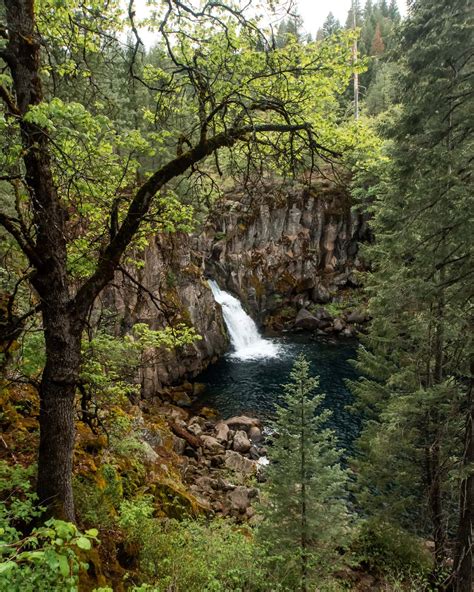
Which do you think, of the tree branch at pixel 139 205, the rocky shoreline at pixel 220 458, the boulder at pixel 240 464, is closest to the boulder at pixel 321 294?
the rocky shoreline at pixel 220 458

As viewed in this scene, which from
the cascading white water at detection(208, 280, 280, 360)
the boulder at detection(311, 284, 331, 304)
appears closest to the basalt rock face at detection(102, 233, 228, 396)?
the cascading white water at detection(208, 280, 280, 360)

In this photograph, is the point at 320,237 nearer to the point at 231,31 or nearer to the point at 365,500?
the point at 365,500

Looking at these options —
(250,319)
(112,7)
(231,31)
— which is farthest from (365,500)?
(250,319)

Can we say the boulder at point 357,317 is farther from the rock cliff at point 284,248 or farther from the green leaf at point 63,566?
the green leaf at point 63,566

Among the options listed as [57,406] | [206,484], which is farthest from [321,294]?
[57,406]

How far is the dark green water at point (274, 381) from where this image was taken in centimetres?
1922

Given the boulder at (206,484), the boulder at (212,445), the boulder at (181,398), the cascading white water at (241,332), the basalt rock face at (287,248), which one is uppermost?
the basalt rock face at (287,248)

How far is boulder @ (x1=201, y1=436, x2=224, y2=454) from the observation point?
1565 centimetres

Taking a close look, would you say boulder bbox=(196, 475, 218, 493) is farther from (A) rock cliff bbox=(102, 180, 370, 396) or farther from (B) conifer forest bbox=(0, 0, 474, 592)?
(A) rock cliff bbox=(102, 180, 370, 396)

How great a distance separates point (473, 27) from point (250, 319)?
2575 centimetres

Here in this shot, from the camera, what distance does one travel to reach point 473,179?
7.48 meters

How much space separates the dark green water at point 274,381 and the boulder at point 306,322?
10.7ft

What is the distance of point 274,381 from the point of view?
2309 cm

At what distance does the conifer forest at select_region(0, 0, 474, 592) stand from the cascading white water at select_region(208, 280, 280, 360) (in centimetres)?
1043
